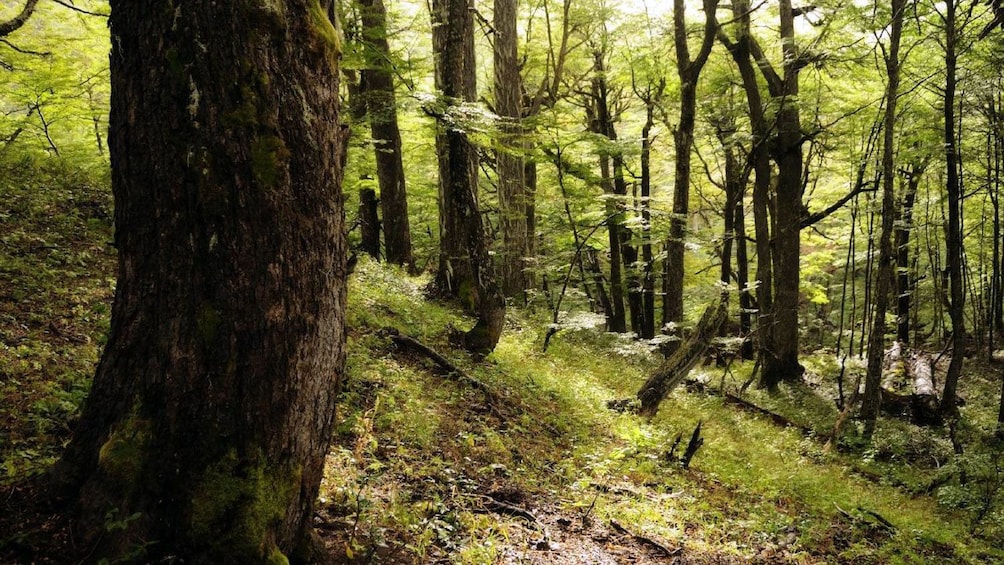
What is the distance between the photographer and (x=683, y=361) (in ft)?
30.3

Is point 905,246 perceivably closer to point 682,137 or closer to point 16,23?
point 682,137

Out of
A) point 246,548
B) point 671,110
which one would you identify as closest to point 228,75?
point 246,548

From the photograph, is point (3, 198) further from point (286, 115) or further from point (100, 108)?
point (286, 115)

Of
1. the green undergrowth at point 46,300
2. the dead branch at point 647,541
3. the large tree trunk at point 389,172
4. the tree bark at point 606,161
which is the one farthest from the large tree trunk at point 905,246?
the green undergrowth at point 46,300

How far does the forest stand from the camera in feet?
8.26

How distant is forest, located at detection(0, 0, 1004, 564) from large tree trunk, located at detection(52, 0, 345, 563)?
13mm

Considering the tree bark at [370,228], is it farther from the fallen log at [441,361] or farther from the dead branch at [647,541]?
the dead branch at [647,541]

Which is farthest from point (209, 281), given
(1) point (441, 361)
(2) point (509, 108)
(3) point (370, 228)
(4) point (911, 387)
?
(4) point (911, 387)

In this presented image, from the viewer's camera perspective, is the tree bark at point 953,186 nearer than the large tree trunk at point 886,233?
Yes

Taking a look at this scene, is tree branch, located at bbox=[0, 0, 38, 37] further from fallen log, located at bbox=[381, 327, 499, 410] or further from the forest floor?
fallen log, located at bbox=[381, 327, 499, 410]

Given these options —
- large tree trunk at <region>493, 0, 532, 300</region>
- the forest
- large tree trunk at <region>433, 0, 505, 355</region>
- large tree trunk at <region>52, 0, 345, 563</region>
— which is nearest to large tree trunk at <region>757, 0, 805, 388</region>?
the forest

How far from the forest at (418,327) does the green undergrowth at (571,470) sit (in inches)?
1.6

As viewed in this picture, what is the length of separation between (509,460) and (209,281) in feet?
13.0

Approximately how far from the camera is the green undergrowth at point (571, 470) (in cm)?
423
